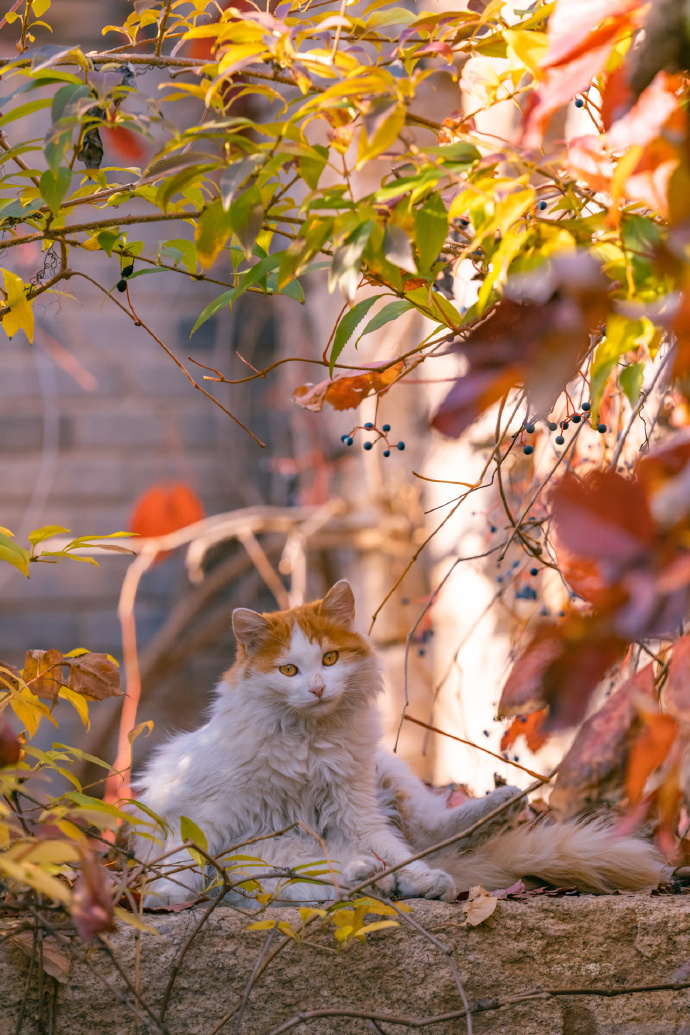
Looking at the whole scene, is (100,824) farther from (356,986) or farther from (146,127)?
(146,127)

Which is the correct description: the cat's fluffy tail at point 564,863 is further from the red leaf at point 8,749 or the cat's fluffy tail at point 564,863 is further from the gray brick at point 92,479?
the gray brick at point 92,479

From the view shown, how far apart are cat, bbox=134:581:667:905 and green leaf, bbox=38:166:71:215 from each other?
0.67 meters

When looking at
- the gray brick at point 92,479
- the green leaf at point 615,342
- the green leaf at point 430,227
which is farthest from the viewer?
the gray brick at point 92,479

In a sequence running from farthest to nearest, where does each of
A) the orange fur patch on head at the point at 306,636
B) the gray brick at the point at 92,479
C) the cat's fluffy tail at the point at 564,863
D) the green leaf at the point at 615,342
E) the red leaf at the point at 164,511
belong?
the gray brick at the point at 92,479
the red leaf at the point at 164,511
the orange fur patch on head at the point at 306,636
the cat's fluffy tail at the point at 564,863
the green leaf at the point at 615,342

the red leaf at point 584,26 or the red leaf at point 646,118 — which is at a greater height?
the red leaf at point 584,26

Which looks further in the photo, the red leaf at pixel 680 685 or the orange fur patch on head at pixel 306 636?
the orange fur patch on head at pixel 306 636

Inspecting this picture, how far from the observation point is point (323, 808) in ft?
3.59

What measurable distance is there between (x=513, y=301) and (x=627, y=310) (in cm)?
14

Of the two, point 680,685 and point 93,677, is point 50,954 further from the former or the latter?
point 680,685

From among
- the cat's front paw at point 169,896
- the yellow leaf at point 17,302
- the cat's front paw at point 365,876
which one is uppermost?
the yellow leaf at point 17,302

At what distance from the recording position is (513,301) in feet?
2.00

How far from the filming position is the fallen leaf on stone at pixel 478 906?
876 mm

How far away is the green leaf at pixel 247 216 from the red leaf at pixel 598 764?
0.43 m

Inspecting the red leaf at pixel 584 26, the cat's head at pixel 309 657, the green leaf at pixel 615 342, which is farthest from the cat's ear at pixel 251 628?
the red leaf at pixel 584 26
